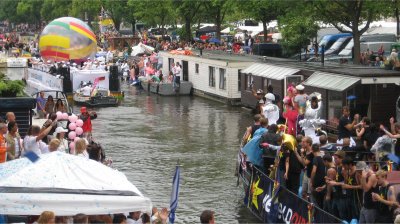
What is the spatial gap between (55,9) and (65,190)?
109507 mm

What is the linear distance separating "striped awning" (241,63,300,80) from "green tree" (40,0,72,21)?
77013 mm

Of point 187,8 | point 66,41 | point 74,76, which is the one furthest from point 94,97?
point 187,8

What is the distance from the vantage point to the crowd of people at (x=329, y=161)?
1549cm

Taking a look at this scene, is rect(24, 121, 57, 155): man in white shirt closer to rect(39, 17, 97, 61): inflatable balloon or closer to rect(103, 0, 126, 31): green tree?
rect(39, 17, 97, 61): inflatable balloon

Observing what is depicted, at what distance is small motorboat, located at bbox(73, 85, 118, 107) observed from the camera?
47.2 metres

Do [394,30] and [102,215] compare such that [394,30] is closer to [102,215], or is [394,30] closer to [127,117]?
[127,117]

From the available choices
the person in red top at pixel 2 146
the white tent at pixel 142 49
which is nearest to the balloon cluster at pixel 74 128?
the person in red top at pixel 2 146

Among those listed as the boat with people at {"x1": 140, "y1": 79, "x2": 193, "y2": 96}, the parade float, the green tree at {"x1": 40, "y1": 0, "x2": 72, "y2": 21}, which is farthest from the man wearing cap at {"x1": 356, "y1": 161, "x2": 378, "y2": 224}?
the green tree at {"x1": 40, "y1": 0, "x2": 72, "y2": 21}

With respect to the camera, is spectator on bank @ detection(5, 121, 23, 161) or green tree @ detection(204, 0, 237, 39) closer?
spectator on bank @ detection(5, 121, 23, 161)

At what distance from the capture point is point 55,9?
398ft

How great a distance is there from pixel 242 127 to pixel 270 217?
18444 millimetres

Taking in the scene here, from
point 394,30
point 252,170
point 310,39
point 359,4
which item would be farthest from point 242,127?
point 394,30

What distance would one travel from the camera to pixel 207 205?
24.2 metres

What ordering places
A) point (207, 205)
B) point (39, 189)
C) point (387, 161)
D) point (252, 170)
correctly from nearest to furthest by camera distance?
point (39, 189), point (387, 161), point (252, 170), point (207, 205)
